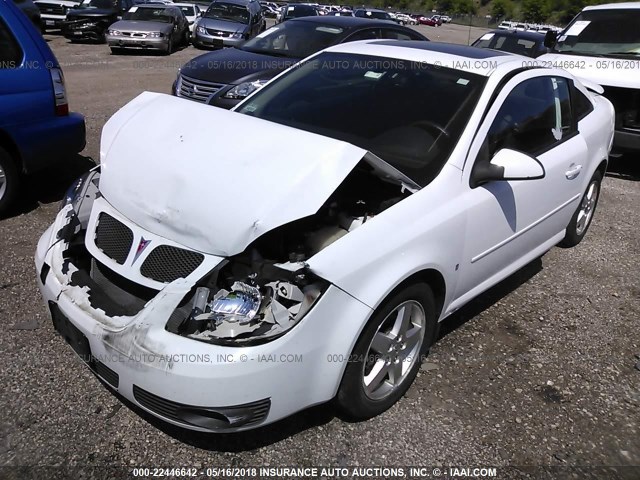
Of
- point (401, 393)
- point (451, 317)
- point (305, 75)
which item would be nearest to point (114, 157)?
point (305, 75)

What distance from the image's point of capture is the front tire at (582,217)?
187 inches

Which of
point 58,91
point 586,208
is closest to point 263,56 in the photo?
point 58,91

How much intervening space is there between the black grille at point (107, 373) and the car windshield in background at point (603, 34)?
7.57 meters

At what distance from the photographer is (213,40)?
661 inches

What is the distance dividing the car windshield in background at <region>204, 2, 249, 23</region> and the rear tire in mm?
13754

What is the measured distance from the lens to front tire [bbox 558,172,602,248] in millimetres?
4751

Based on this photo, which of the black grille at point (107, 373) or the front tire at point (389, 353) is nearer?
the black grille at point (107, 373)

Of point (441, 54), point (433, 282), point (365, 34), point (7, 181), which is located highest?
point (441, 54)

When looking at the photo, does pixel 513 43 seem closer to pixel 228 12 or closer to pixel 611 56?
pixel 611 56

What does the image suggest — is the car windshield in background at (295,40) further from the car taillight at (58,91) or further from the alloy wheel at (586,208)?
the alloy wheel at (586,208)

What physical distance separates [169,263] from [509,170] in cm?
176

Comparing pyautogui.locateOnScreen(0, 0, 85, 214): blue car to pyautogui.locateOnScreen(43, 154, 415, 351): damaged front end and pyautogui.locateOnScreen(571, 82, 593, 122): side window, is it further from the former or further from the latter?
pyautogui.locateOnScreen(571, 82, 593, 122): side window

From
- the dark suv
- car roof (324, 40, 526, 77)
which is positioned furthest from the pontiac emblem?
the dark suv

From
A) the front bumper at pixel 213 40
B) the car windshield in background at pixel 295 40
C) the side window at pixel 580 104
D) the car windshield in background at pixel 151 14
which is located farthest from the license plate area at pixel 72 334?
the car windshield in background at pixel 151 14
